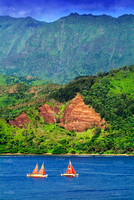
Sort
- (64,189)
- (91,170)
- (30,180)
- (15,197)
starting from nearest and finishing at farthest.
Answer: (15,197) → (64,189) → (30,180) → (91,170)

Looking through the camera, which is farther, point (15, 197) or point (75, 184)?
point (75, 184)

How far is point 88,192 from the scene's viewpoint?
12800cm

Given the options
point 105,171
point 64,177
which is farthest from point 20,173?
point 105,171

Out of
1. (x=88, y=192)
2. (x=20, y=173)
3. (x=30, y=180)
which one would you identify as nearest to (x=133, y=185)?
(x=88, y=192)

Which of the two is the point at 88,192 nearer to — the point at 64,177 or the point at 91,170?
the point at 64,177

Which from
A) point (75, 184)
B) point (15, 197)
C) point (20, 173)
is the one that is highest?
point (20, 173)

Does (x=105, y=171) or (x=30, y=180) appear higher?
(x=105, y=171)

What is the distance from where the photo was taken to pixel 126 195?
12675 cm

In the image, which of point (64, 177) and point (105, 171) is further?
point (105, 171)

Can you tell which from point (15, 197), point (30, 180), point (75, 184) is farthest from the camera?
point (30, 180)

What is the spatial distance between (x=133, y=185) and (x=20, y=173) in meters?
44.4

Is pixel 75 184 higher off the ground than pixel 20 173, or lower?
lower

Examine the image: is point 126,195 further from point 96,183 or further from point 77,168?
point 77,168

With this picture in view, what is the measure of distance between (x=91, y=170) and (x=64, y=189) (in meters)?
50.1
